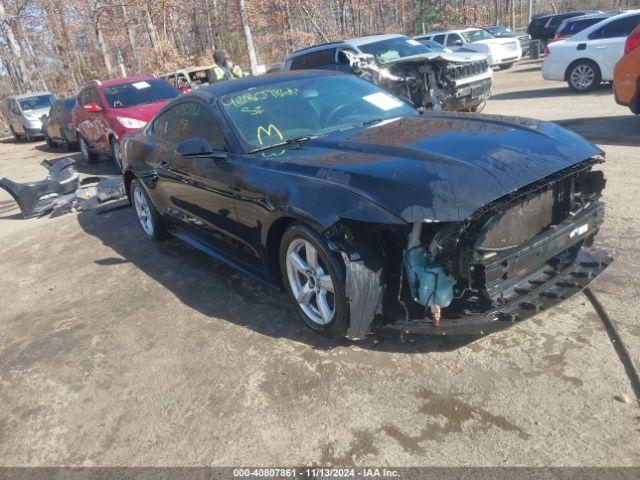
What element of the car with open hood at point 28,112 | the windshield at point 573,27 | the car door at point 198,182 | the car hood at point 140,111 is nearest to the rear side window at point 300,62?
the car hood at point 140,111

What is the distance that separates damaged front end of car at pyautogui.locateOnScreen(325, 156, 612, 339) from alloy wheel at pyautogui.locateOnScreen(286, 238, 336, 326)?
293mm

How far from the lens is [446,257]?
2814mm

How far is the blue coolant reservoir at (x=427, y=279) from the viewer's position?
9.26ft

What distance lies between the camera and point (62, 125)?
14898 mm

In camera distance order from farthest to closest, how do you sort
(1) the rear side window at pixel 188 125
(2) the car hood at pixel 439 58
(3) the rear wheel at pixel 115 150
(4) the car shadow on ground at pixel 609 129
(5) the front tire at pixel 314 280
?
(3) the rear wheel at pixel 115 150
(2) the car hood at pixel 439 58
(4) the car shadow on ground at pixel 609 129
(1) the rear side window at pixel 188 125
(5) the front tire at pixel 314 280

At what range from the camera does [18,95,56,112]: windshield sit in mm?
21016

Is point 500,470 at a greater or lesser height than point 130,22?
lesser

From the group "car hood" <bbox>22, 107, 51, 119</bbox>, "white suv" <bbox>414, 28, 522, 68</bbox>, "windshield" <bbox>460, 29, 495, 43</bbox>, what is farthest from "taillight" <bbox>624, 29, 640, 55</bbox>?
"car hood" <bbox>22, 107, 51, 119</bbox>

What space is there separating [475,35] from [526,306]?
2106 cm

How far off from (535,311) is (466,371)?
19.8 inches

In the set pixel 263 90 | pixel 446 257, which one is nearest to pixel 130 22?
pixel 263 90

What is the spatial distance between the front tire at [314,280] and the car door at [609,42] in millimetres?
11027

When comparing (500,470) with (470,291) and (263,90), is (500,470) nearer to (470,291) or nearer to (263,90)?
(470,291)

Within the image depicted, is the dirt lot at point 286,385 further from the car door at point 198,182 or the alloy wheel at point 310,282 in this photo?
the car door at point 198,182
